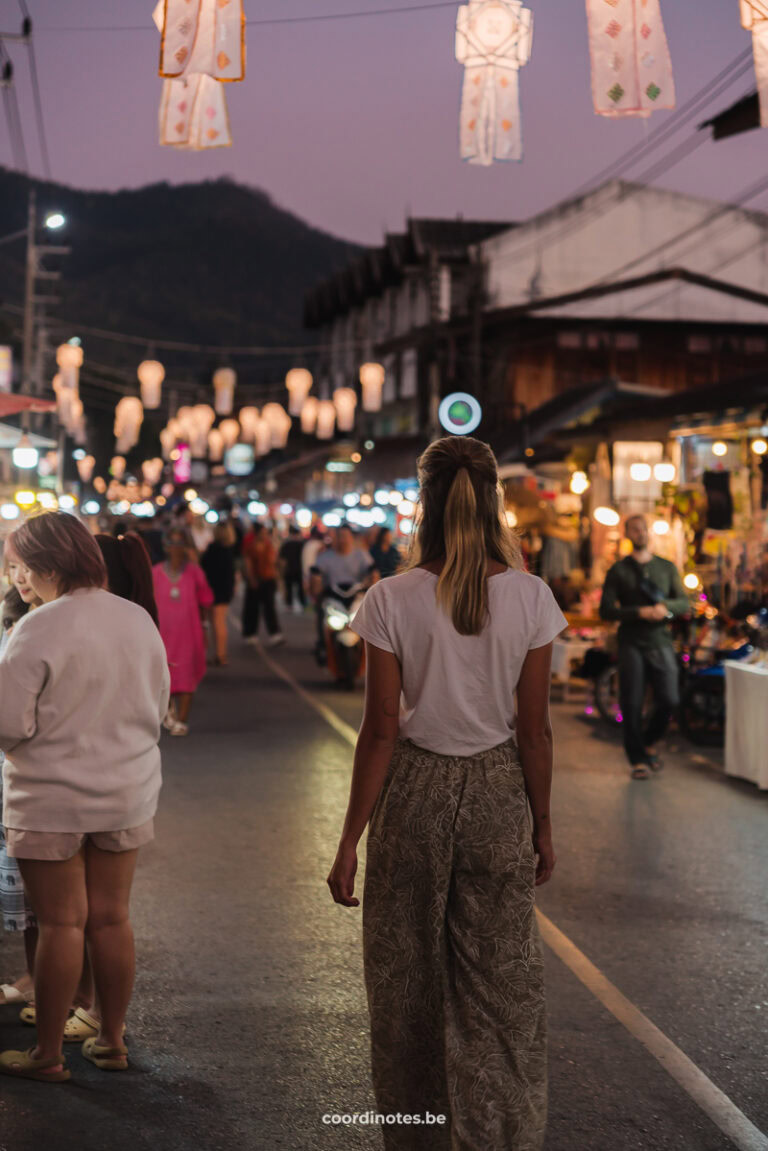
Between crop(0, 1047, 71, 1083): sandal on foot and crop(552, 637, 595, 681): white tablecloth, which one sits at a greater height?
crop(552, 637, 595, 681): white tablecloth

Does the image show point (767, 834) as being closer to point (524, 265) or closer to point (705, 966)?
point (705, 966)

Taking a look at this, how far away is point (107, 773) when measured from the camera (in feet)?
14.4

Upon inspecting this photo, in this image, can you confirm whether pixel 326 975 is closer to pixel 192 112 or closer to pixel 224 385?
pixel 192 112

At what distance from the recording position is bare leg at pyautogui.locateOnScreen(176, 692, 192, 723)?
12.5 metres

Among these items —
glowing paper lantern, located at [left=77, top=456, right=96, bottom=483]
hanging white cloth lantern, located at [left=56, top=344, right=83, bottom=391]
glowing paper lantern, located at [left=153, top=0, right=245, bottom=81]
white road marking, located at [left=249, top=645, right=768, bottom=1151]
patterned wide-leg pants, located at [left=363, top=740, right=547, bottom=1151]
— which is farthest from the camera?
glowing paper lantern, located at [left=77, top=456, right=96, bottom=483]

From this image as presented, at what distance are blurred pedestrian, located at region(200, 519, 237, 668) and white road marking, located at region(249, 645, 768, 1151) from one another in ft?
41.5

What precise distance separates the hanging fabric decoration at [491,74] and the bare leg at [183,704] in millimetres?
5925

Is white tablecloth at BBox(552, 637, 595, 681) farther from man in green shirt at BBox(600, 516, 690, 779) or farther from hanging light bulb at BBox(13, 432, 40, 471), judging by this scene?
hanging light bulb at BBox(13, 432, 40, 471)

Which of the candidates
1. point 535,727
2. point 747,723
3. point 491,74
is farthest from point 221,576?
point 535,727

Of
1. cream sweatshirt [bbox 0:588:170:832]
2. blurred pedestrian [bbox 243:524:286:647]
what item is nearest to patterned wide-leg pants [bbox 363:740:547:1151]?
cream sweatshirt [bbox 0:588:170:832]

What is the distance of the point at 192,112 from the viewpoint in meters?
8.77

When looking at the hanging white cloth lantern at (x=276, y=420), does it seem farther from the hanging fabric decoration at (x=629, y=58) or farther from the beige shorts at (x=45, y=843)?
the beige shorts at (x=45, y=843)

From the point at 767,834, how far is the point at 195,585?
19.5 feet

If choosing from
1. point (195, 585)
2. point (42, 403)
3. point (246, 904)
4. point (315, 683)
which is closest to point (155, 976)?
point (246, 904)
